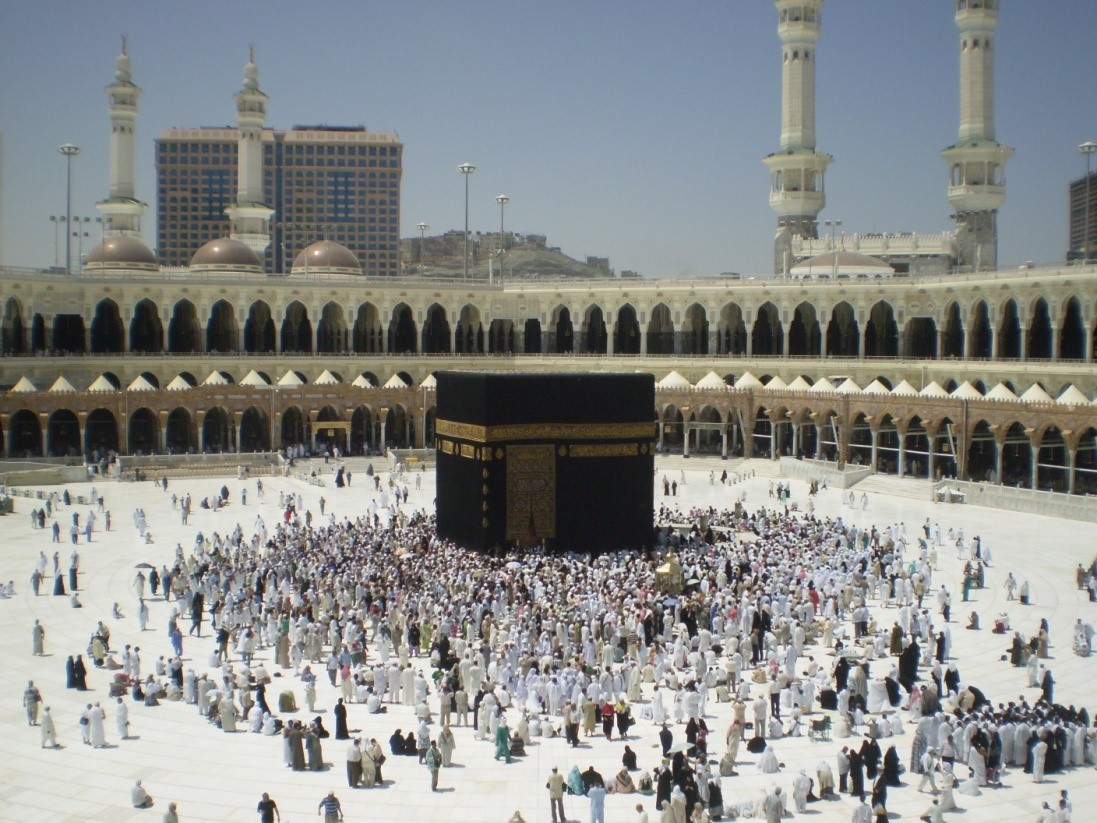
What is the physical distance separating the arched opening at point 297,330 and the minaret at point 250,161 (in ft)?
19.9

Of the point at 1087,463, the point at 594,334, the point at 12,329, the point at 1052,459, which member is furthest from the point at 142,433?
the point at 1087,463

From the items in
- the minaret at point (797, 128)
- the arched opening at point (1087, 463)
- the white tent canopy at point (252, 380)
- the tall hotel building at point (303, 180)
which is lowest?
the arched opening at point (1087, 463)

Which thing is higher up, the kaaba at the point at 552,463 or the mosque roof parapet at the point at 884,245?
the mosque roof parapet at the point at 884,245

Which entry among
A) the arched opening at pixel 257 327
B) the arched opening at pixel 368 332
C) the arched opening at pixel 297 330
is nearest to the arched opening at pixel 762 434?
the arched opening at pixel 368 332

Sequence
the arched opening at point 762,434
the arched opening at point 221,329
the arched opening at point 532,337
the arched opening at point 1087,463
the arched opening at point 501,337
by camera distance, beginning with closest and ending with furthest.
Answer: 1. the arched opening at point 1087,463
2. the arched opening at point 762,434
3. the arched opening at point 221,329
4. the arched opening at point 501,337
5. the arched opening at point 532,337

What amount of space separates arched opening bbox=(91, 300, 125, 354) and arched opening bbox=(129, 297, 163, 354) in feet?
1.99

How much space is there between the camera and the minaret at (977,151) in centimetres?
4828

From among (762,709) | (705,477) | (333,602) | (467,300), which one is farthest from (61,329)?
(762,709)

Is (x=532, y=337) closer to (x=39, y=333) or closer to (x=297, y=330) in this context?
(x=297, y=330)

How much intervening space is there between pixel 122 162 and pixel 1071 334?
3996 centimetres

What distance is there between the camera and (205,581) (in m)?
20.5

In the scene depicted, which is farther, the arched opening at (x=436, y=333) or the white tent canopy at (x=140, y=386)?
the arched opening at (x=436, y=333)

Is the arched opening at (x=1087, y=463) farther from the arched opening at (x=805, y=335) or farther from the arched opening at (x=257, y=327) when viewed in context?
the arched opening at (x=257, y=327)

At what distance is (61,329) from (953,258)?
39.0 m
